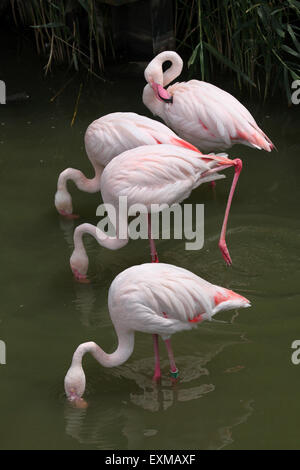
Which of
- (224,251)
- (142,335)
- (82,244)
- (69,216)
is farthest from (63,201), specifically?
(142,335)

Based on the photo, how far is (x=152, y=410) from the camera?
12.4 feet

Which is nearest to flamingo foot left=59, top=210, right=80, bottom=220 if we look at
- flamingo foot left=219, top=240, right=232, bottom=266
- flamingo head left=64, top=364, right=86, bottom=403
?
flamingo foot left=219, top=240, right=232, bottom=266

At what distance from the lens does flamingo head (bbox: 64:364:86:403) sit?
371 cm

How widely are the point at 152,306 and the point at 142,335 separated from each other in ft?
1.90

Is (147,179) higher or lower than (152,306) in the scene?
higher

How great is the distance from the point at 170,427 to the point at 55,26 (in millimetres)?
3788

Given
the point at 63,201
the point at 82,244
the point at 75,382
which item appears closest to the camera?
the point at 75,382

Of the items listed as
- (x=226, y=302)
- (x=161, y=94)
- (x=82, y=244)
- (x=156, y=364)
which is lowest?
(x=156, y=364)

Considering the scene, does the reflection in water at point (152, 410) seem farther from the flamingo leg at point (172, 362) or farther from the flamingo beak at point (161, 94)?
the flamingo beak at point (161, 94)

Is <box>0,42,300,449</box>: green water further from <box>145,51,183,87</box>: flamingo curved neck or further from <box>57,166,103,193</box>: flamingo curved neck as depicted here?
<box>145,51,183,87</box>: flamingo curved neck

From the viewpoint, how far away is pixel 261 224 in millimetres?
5141

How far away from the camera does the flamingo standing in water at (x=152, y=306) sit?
3748 mm

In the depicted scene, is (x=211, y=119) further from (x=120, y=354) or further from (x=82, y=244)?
(x=120, y=354)

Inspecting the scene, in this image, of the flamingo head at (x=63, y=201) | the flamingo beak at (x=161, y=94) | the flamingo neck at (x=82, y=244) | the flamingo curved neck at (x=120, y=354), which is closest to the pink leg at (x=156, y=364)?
the flamingo curved neck at (x=120, y=354)
